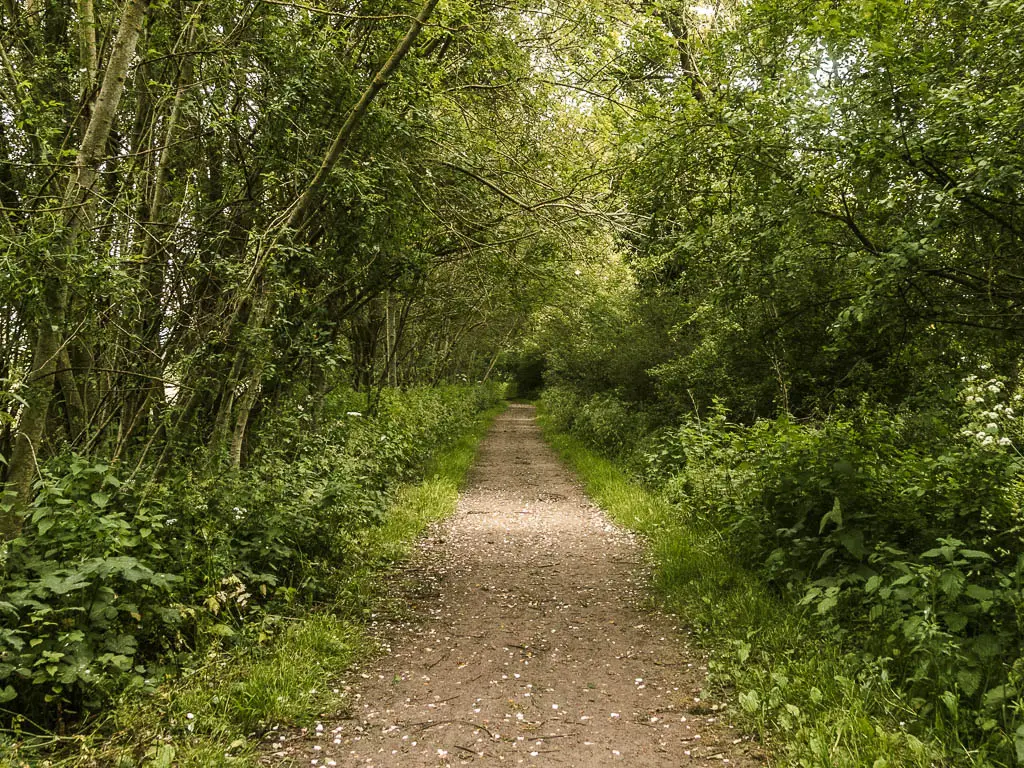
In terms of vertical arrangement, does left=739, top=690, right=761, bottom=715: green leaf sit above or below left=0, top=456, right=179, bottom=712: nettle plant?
below

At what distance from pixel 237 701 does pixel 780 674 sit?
3.44 meters

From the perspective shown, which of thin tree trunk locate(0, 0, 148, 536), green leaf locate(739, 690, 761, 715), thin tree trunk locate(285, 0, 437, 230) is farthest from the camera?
thin tree trunk locate(285, 0, 437, 230)

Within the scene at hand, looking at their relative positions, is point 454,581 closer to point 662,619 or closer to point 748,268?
point 662,619

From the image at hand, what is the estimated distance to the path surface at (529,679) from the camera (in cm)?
370


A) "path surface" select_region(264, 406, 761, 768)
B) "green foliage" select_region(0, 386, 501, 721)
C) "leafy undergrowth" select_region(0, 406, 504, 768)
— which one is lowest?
"path surface" select_region(264, 406, 761, 768)

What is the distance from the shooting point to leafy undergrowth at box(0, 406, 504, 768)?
3270 millimetres

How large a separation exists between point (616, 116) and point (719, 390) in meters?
5.51

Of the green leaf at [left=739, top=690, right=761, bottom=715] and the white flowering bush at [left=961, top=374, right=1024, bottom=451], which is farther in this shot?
the white flowering bush at [left=961, top=374, right=1024, bottom=451]

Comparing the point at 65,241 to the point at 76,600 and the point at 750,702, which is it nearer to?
the point at 76,600

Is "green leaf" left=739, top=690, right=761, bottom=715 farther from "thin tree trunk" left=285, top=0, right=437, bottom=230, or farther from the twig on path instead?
"thin tree trunk" left=285, top=0, right=437, bottom=230

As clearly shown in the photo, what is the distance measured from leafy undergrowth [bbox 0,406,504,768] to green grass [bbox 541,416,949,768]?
8.81 ft

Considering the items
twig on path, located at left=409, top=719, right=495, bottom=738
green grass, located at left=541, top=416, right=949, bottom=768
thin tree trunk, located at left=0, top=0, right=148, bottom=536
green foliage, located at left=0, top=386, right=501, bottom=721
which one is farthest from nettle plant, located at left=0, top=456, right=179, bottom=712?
green grass, located at left=541, top=416, right=949, bottom=768

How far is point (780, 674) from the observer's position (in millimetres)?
4164

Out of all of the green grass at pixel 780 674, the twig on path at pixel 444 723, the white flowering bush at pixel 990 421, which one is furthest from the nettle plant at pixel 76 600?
the white flowering bush at pixel 990 421
